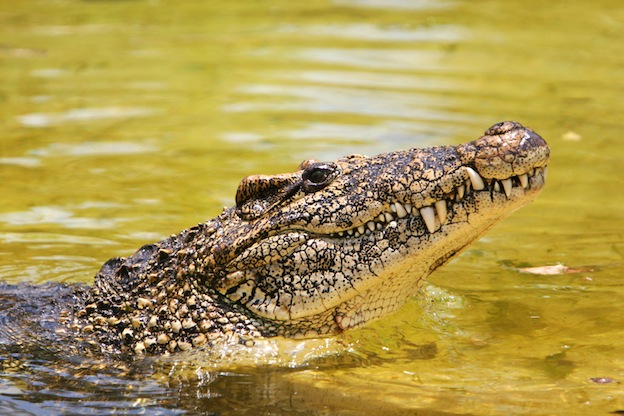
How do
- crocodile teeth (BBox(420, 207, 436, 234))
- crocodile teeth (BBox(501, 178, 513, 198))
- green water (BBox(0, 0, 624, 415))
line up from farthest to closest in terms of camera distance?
1. green water (BBox(0, 0, 624, 415))
2. crocodile teeth (BBox(420, 207, 436, 234))
3. crocodile teeth (BBox(501, 178, 513, 198))

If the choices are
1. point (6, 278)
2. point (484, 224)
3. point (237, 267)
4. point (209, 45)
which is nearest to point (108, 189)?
point (6, 278)

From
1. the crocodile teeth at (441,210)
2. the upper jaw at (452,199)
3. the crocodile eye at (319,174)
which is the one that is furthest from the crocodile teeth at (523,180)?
the crocodile eye at (319,174)

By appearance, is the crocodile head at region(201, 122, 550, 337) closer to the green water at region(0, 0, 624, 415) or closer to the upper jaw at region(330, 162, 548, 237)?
the upper jaw at region(330, 162, 548, 237)

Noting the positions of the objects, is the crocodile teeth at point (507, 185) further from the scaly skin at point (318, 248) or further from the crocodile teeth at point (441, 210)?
the crocodile teeth at point (441, 210)

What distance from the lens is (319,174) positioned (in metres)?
5.15

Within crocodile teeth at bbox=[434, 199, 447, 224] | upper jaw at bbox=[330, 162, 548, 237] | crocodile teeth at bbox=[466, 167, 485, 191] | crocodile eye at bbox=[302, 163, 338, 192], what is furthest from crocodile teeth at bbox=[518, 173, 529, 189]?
crocodile eye at bbox=[302, 163, 338, 192]

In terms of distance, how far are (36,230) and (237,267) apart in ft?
10.8

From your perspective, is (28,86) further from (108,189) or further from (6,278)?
(6,278)

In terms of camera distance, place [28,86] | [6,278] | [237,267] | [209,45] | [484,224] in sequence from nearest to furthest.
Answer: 1. [484,224]
2. [237,267]
3. [6,278]
4. [28,86]
5. [209,45]

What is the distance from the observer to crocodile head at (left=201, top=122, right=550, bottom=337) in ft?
15.7

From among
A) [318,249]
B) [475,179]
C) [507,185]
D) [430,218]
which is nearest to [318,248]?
[318,249]

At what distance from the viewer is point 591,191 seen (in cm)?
887

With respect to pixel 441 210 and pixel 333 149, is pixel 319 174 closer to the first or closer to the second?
pixel 441 210

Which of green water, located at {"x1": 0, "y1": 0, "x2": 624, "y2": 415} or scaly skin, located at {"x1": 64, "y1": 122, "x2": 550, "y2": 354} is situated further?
green water, located at {"x1": 0, "y1": 0, "x2": 624, "y2": 415}
